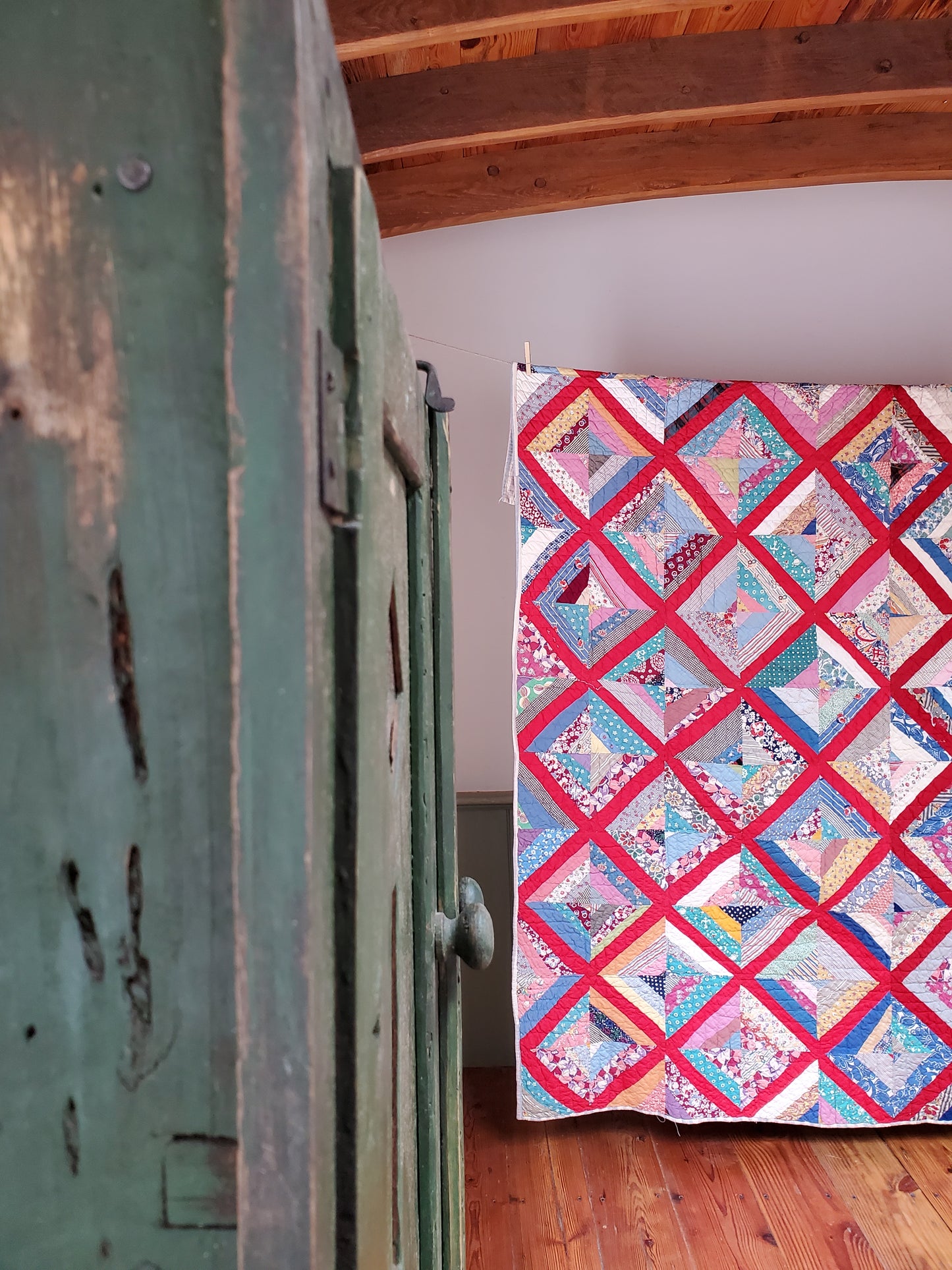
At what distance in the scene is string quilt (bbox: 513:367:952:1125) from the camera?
213 cm

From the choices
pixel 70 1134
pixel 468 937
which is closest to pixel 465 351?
pixel 468 937

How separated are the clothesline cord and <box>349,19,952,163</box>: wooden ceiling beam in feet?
1.71

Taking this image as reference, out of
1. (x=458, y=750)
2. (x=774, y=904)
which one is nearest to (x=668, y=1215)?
(x=774, y=904)

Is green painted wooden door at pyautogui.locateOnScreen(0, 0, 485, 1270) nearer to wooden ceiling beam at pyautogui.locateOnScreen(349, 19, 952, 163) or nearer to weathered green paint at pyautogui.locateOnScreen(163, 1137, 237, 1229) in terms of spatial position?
weathered green paint at pyautogui.locateOnScreen(163, 1137, 237, 1229)

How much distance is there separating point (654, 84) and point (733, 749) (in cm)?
160

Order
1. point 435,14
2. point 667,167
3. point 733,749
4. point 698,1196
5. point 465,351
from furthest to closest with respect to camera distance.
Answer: point 465,351
point 667,167
point 733,749
point 698,1196
point 435,14

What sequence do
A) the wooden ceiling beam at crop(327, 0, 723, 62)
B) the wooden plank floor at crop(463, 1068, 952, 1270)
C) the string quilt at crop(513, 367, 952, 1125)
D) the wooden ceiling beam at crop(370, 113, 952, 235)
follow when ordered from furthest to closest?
the wooden ceiling beam at crop(370, 113, 952, 235) → the string quilt at crop(513, 367, 952, 1125) → the wooden plank floor at crop(463, 1068, 952, 1270) → the wooden ceiling beam at crop(327, 0, 723, 62)

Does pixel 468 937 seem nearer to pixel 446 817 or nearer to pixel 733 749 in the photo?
pixel 446 817

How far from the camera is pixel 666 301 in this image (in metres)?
2.52

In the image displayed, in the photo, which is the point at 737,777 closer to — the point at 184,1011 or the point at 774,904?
the point at 774,904

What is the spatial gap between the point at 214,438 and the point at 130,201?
3.7 inches

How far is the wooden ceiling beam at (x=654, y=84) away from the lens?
1923mm

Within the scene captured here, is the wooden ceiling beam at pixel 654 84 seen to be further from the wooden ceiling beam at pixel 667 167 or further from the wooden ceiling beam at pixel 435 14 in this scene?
the wooden ceiling beam at pixel 435 14

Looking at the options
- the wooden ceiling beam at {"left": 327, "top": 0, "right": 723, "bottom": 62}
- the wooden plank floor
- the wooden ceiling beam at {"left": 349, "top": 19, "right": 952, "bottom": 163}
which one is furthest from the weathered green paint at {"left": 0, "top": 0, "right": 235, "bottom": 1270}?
the wooden ceiling beam at {"left": 349, "top": 19, "right": 952, "bottom": 163}
